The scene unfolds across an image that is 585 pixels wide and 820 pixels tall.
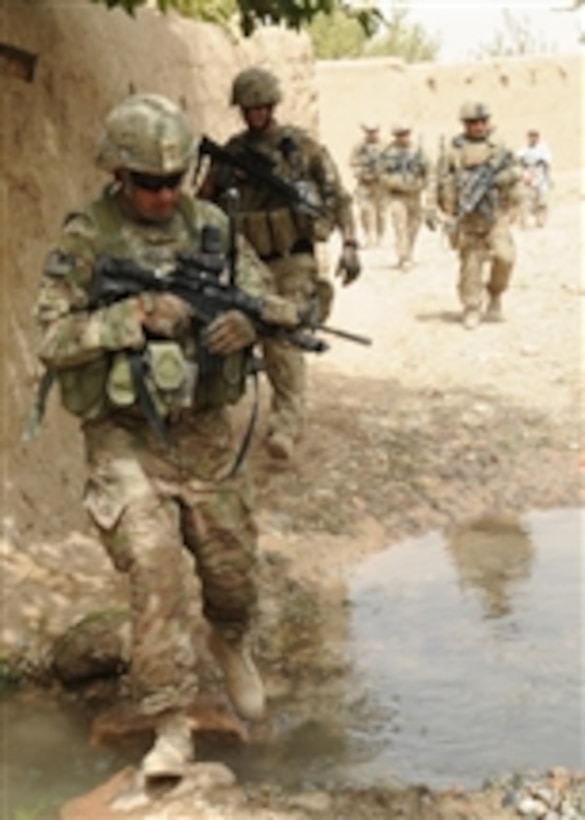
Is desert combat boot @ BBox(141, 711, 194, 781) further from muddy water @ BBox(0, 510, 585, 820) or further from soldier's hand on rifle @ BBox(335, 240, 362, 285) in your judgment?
soldier's hand on rifle @ BBox(335, 240, 362, 285)

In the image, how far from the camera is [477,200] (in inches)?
427

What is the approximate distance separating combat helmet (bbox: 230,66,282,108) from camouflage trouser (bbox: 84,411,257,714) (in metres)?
2.58

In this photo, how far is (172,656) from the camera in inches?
149

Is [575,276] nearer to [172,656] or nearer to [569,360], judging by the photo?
[569,360]

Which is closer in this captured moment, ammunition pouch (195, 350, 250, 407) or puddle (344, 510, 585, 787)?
ammunition pouch (195, 350, 250, 407)

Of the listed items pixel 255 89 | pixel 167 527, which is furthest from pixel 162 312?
pixel 255 89

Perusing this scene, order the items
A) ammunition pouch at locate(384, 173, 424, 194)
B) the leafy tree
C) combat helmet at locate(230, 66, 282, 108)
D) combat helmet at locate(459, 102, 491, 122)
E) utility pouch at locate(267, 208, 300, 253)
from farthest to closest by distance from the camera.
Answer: ammunition pouch at locate(384, 173, 424, 194) < combat helmet at locate(459, 102, 491, 122) < utility pouch at locate(267, 208, 300, 253) < combat helmet at locate(230, 66, 282, 108) < the leafy tree

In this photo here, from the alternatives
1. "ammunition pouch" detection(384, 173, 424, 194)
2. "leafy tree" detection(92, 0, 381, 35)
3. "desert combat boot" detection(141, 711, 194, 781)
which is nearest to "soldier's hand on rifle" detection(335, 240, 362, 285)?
"leafy tree" detection(92, 0, 381, 35)

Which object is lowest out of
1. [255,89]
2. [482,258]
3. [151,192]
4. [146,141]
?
[482,258]

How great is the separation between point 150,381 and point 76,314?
0.83 feet

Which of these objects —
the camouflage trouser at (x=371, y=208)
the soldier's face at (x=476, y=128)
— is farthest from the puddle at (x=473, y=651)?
the camouflage trouser at (x=371, y=208)

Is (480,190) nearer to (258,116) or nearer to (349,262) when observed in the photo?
(349,262)

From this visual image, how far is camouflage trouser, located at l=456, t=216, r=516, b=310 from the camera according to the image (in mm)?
11117

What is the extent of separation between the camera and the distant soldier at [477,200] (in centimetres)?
1083
